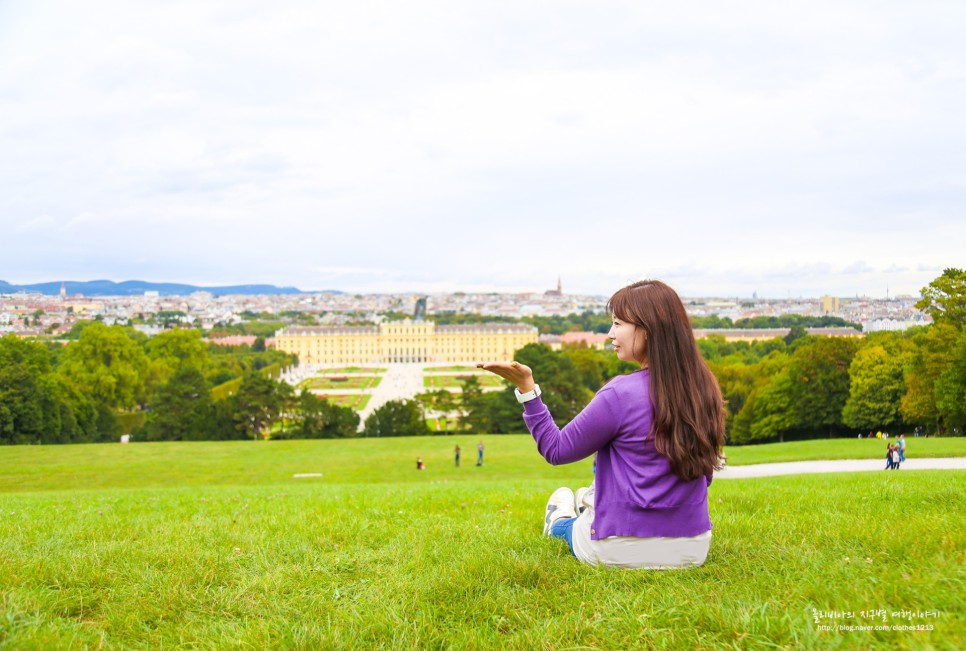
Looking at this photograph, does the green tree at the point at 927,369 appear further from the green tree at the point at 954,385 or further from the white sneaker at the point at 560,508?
the white sneaker at the point at 560,508

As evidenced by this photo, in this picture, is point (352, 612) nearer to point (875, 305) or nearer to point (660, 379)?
point (660, 379)

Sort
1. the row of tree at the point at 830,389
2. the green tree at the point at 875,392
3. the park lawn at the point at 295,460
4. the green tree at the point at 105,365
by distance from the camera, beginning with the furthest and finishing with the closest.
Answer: the green tree at the point at 105,365 → the green tree at the point at 875,392 → the row of tree at the point at 830,389 → the park lawn at the point at 295,460

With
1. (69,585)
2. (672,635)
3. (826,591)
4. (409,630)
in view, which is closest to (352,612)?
(409,630)

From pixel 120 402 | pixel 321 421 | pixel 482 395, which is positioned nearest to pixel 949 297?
pixel 482 395

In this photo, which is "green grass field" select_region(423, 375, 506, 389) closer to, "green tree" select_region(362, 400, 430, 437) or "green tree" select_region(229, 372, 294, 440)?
"green tree" select_region(362, 400, 430, 437)

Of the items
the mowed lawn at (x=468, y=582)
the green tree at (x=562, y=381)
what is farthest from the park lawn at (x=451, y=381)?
the mowed lawn at (x=468, y=582)

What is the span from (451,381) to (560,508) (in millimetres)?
60987

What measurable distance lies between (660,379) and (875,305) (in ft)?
222

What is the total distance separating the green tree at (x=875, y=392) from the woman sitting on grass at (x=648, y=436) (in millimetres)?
27166

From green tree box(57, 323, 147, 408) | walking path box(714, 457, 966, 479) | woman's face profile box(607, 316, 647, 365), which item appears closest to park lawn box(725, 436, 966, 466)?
walking path box(714, 457, 966, 479)

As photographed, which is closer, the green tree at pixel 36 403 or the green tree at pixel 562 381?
the green tree at pixel 36 403

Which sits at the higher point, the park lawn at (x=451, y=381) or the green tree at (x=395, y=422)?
the green tree at (x=395, y=422)

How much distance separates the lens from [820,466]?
15867 millimetres

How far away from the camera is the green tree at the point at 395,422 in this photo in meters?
33.9
